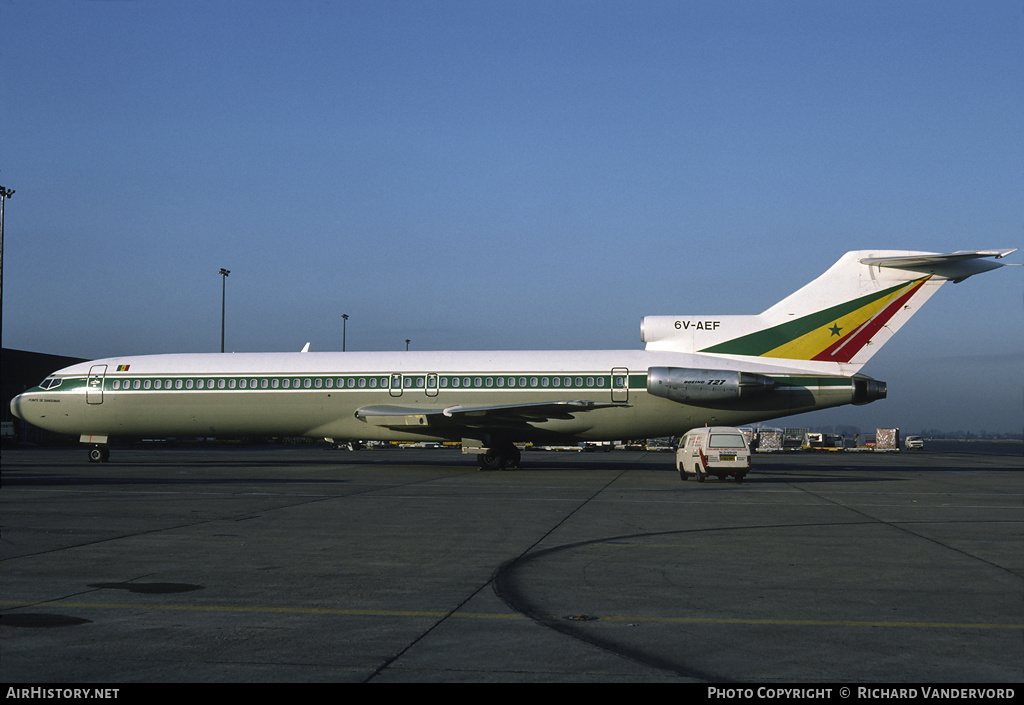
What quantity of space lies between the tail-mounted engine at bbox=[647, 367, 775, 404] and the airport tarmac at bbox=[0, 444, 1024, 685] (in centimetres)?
843

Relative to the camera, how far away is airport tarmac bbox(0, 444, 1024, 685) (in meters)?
5.46

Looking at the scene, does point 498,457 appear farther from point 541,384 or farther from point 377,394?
point 377,394

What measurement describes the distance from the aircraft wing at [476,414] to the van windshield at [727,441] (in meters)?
4.53

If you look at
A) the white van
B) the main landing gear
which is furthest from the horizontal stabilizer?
the main landing gear

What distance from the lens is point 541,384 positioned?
2762 cm

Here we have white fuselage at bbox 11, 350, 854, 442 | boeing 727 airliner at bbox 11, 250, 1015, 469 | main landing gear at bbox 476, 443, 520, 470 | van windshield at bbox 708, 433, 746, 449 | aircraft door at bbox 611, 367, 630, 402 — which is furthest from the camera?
main landing gear at bbox 476, 443, 520, 470

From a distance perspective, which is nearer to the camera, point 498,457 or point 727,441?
point 727,441

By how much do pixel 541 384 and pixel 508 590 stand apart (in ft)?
64.5

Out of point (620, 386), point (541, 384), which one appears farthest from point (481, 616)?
point (541, 384)

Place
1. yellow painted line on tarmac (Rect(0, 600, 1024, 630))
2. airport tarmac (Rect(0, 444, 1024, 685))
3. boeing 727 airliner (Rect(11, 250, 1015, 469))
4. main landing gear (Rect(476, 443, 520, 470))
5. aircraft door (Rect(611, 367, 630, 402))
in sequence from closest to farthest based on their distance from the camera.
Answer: airport tarmac (Rect(0, 444, 1024, 685))
yellow painted line on tarmac (Rect(0, 600, 1024, 630))
boeing 727 airliner (Rect(11, 250, 1015, 469))
aircraft door (Rect(611, 367, 630, 402))
main landing gear (Rect(476, 443, 520, 470))

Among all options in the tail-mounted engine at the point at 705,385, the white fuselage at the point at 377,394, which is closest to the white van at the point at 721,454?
the tail-mounted engine at the point at 705,385

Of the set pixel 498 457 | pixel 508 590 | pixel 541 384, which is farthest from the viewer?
pixel 498 457

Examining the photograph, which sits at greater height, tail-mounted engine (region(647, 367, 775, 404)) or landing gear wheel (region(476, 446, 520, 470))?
tail-mounted engine (region(647, 367, 775, 404))

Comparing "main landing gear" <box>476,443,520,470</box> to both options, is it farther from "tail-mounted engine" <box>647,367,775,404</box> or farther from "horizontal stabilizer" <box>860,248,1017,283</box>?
"horizontal stabilizer" <box>860,248,1017,283</box>
